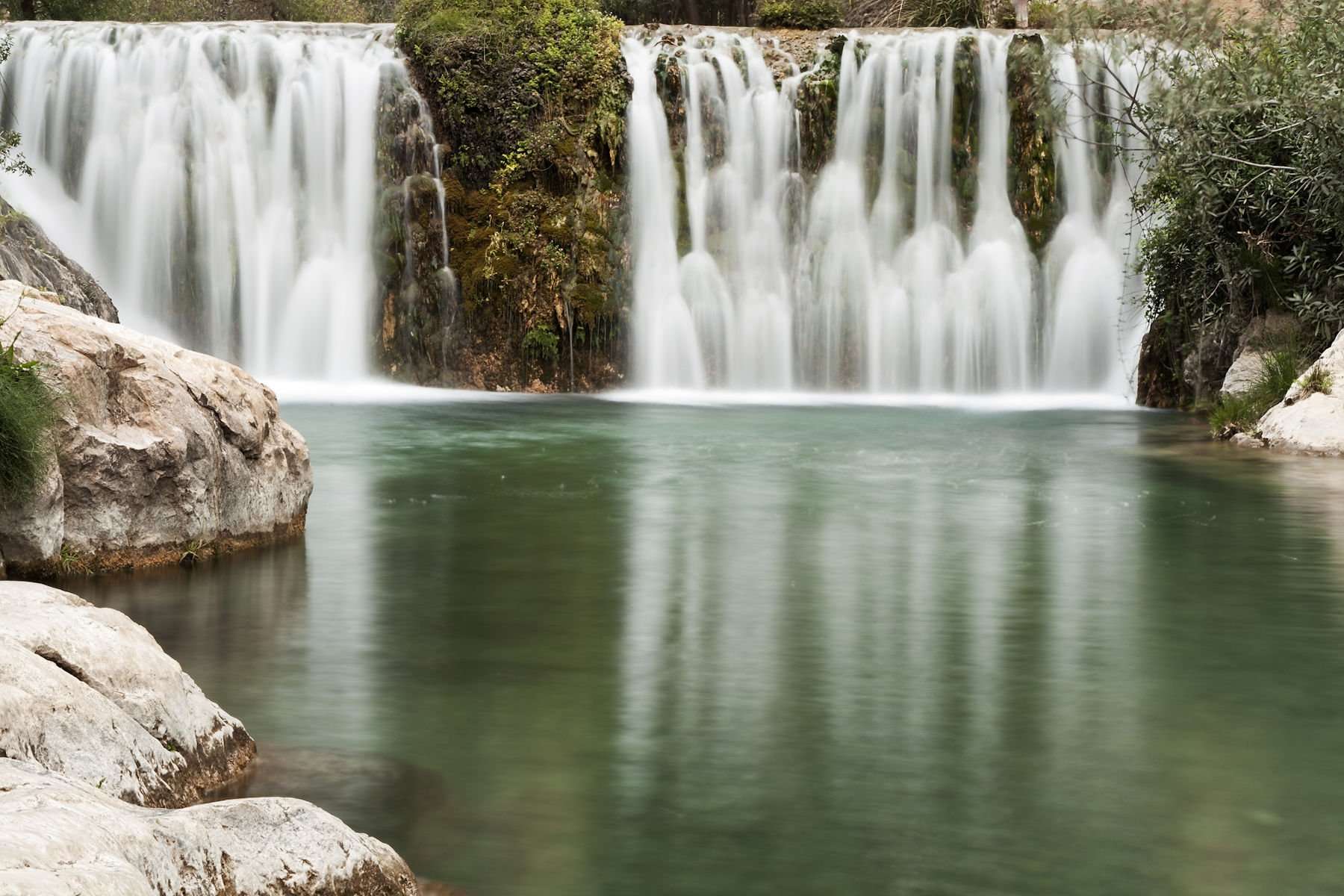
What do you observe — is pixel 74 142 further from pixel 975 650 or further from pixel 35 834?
pixel 35 834

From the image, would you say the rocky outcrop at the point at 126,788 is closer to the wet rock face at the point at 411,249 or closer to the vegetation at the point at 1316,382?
the vegetation at the point at 1316,382

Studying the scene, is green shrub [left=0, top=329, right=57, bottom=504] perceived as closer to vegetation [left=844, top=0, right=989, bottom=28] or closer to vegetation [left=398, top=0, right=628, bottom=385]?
vegetation [left=398, top=0, right=628, bottom=385]

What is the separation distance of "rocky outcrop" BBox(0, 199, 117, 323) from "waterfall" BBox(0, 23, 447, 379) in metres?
2.56

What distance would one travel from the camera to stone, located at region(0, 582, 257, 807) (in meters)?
4.82

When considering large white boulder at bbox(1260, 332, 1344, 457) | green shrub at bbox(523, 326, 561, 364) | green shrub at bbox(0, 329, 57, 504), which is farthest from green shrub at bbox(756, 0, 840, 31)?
green shrub at bbox(0, 329, 57, 504)

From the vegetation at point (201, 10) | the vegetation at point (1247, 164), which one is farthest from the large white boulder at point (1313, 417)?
the vegetation at point (201, 10)

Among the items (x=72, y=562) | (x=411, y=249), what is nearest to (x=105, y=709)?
(x=72, y=562)

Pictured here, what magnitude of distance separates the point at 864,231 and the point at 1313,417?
1144 centimetres

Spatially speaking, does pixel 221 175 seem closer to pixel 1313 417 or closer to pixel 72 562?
pixel 1313 417

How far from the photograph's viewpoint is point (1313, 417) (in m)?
17.4

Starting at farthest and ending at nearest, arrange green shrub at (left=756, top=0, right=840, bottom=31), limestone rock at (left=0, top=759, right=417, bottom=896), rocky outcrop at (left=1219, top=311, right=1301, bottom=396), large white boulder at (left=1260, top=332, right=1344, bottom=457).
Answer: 1. green shrub at (left=756, top=0, right=840, bottom=31)
2. rocky outcrop at (left=1219, top=311, right=1301, bottom=396)
3. large white boulder at (left=1260, top=332, right=1344, bottom=457)
4. limestone rock at (left=0, top=759, right=417, bottom=896)

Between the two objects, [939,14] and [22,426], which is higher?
[939,14]

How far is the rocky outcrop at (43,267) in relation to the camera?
21.3 m

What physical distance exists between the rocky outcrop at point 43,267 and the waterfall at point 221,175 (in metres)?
2.56
